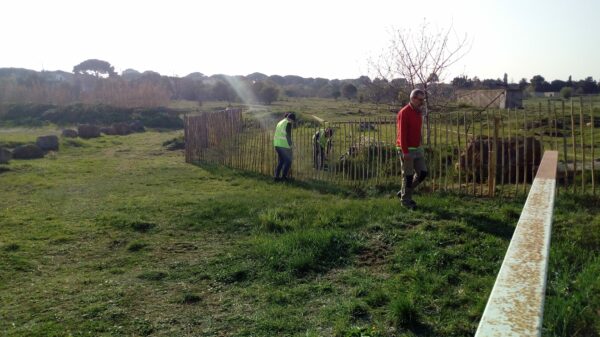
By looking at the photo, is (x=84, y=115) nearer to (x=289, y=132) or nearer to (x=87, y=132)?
(x=87, y=132)

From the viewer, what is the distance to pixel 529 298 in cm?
131

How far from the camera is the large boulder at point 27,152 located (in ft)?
59.8

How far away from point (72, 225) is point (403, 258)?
215 inches

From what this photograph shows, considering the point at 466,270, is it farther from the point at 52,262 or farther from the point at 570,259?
the point at 52,262

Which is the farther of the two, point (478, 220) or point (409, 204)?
point (409, 204)

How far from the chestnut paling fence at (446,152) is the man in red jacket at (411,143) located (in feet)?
2.97

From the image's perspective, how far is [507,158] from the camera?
28.7 feet

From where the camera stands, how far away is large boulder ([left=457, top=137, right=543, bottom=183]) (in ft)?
27.0

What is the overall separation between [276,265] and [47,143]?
1756cm

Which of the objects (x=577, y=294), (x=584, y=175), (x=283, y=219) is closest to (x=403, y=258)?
(x=577, y=294)

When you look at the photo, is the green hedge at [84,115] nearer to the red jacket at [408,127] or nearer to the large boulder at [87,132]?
the large boulder at [87,132]

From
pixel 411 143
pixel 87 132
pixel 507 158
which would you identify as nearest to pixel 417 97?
pixel 411 143

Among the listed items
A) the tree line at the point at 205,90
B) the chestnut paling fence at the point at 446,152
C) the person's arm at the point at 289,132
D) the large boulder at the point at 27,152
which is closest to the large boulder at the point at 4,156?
the large boulder at the point at 27,152

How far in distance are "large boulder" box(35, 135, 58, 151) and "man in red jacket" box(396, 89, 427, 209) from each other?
16.8m
